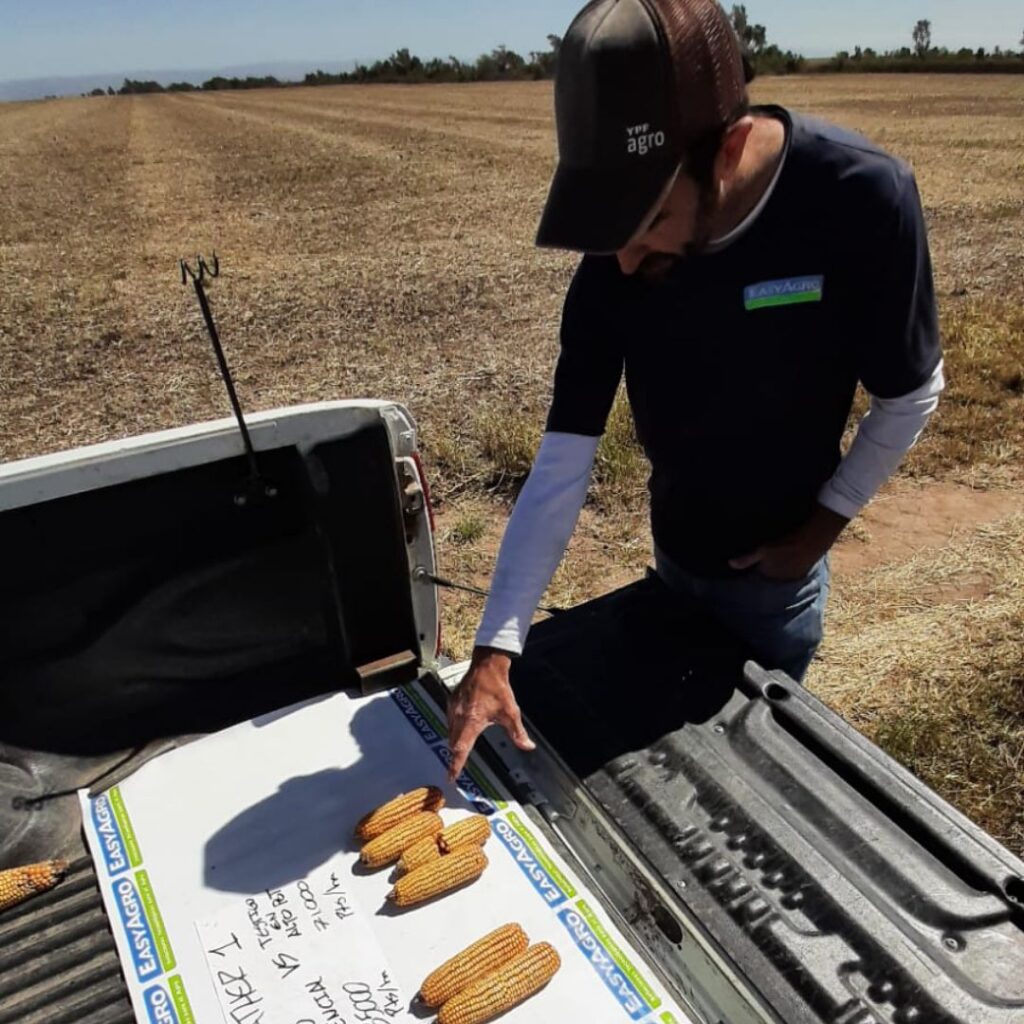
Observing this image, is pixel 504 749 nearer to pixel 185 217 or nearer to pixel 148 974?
pixel 148 974

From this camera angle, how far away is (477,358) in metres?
8.12

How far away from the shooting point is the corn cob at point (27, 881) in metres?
2.15

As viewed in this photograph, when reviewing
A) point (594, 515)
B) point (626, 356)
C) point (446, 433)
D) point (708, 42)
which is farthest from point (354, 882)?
point (446, 433)

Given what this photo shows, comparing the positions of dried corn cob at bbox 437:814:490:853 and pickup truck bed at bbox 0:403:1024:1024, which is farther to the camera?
dried corn cob at bbox 437:814:490:853

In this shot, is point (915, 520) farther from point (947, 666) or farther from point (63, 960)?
point (63, 960)

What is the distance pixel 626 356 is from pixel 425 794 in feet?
3.66

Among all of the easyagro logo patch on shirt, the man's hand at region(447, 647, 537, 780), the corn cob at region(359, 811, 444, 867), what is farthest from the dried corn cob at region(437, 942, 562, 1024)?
the easyagro logo patch on shirt

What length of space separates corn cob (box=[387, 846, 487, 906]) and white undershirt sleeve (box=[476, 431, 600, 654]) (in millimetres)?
517

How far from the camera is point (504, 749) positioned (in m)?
2.34

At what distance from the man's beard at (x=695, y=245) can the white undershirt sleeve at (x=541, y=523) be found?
451mm

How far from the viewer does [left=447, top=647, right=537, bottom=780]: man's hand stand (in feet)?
7.10

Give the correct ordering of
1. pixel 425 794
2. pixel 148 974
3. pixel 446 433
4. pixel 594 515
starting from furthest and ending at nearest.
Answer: pixel 446 433 → pixel 594 515 → pixel 425 794 → pixel 148 974

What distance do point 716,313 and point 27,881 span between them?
197 centimetres

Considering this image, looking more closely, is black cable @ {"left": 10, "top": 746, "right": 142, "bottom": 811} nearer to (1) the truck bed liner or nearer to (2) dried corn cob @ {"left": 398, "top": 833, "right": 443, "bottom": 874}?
(2) dried corn cob @ {"left": 398, "top": 833, "right": 443, "bottom": 874}
